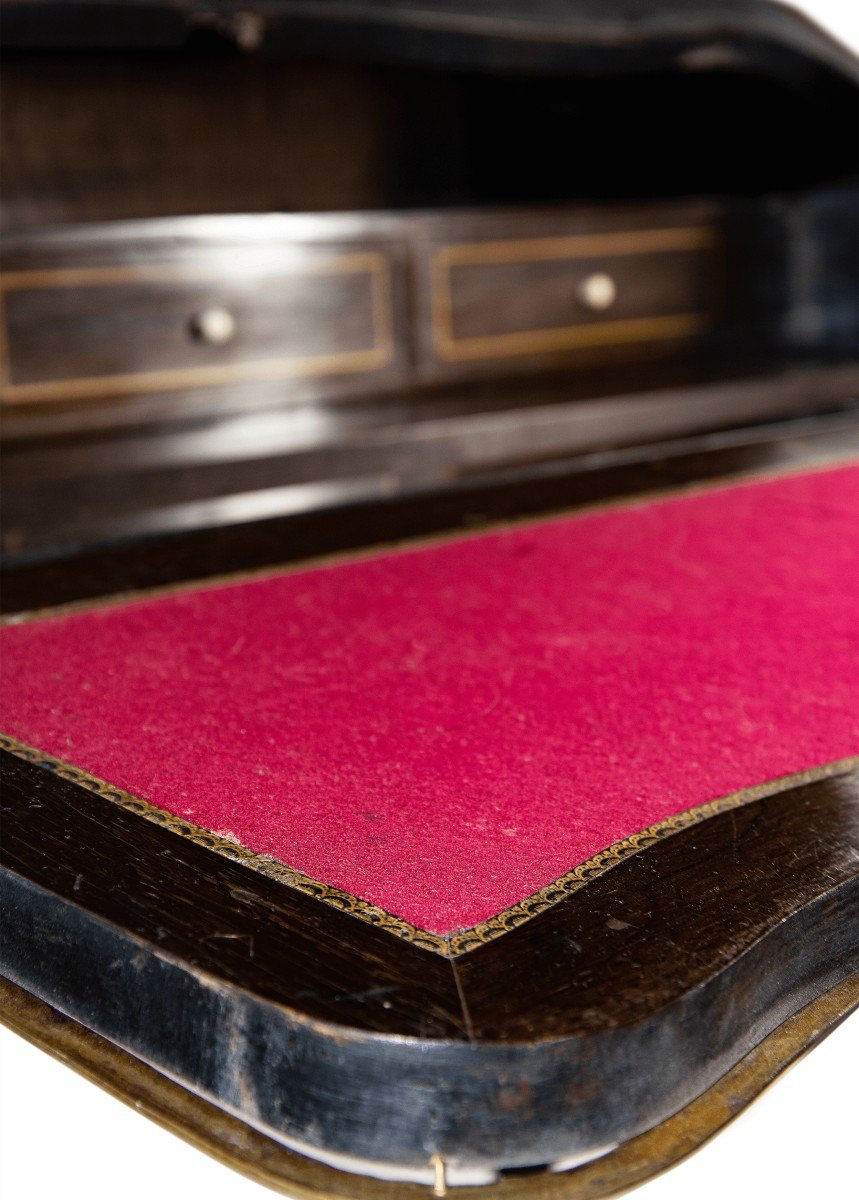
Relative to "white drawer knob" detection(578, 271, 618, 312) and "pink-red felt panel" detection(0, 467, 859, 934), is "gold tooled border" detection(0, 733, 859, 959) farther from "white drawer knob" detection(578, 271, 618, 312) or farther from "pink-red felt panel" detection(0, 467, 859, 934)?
"white drawer knob" detection(578, 271, 618, 312)

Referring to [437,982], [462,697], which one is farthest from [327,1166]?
[462,697]

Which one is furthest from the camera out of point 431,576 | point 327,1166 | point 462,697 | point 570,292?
point 570,292

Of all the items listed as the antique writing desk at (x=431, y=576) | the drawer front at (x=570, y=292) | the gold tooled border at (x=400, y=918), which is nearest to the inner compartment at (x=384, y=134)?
the antique writing desk at (x=431, y=576)

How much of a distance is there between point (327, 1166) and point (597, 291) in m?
1.48

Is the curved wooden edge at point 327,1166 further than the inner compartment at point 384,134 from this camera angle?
No

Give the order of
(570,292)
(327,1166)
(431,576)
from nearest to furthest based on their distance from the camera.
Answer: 1. (327,1166)
2. (431,576)
3. (570,292)

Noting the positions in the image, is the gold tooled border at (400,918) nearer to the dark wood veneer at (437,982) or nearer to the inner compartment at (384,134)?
the dark wood veneer at (437,982)

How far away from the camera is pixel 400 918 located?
51cm

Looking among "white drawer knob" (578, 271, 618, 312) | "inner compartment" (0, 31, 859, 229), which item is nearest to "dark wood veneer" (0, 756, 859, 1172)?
"inner compartment" (0, 31, 859, 229)

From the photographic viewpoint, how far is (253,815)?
60cm

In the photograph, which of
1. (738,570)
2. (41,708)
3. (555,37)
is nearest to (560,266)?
(555,37)

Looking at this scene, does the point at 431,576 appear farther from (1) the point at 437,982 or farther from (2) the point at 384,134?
(2) the point at 384,134

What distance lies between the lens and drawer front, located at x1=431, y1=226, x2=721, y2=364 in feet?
5.52

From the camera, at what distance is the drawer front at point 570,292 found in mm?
1682
